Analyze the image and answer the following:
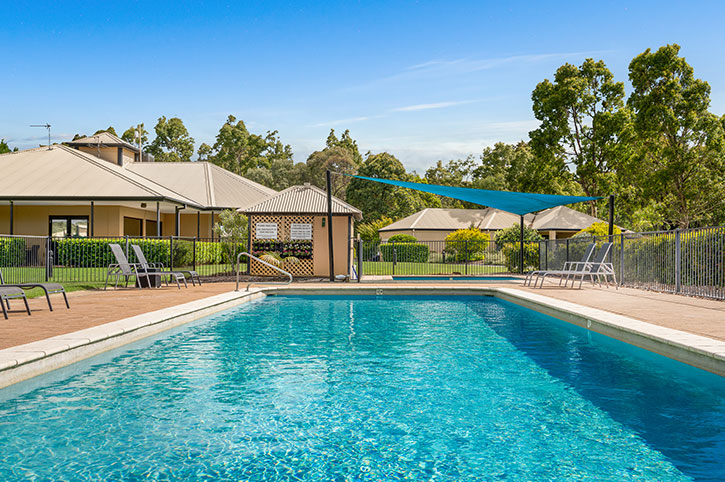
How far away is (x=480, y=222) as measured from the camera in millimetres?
42906

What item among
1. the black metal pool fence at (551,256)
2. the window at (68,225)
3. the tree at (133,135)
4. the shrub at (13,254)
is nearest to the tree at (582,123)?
the black metal pool fence at (551,256)

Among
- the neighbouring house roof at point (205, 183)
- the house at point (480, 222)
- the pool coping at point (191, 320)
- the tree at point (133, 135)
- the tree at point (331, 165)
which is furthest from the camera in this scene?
the tree at point (133, 135)

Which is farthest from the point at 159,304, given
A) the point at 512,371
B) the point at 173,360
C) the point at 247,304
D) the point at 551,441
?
the point at 551,441

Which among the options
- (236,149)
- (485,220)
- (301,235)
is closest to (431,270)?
(301,235)

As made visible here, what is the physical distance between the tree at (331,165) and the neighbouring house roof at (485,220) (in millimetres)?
13763

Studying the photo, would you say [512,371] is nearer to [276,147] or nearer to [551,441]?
[551,441]

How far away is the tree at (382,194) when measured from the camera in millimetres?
48750

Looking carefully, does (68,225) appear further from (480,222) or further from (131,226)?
(480,222)

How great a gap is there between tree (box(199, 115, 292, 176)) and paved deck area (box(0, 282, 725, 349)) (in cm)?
5215

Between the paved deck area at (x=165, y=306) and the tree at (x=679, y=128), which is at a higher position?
the tree at (x=679, y=128)

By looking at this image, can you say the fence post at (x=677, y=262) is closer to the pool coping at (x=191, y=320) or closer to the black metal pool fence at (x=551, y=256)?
the black metal pool fence at (x=551, y=256)

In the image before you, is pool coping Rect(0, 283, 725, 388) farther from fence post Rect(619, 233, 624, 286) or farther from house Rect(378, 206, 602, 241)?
house Rect(378, 206, 602, 241)

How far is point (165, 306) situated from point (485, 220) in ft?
116

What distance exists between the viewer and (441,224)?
42.3 metres
